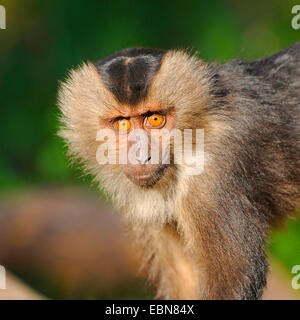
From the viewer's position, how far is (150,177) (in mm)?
5070

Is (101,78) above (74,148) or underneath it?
above

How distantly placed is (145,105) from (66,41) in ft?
22.8

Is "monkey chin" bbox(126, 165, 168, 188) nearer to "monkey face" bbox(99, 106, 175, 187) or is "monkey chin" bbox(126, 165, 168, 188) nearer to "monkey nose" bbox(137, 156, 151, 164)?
"monkey face" bbox(99, 106, 175, 187)

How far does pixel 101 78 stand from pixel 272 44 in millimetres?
6209

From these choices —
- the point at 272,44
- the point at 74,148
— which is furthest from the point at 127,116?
the point at 272,44

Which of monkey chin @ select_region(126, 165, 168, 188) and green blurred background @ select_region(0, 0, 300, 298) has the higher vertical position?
green blurred background @ select_region(0, 0, 300, 298)

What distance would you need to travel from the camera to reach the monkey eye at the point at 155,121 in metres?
5.06

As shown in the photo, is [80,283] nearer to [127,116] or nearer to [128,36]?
[127,116]

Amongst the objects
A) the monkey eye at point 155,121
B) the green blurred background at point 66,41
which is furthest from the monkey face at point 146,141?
the green blurred background at point 66,41

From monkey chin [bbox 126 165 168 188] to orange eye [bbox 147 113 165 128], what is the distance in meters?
0.38

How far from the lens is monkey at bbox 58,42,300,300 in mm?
4855

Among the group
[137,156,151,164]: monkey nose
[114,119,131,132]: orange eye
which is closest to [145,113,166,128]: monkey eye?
[114,119,131,132]: orange eye
